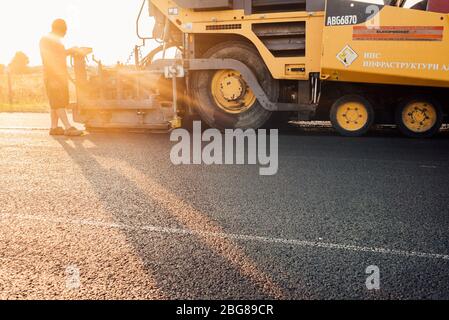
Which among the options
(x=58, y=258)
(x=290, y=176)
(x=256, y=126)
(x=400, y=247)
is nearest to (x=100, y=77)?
(x=256, y=126)

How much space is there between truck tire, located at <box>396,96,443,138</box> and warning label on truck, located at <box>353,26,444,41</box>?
37.6 inches

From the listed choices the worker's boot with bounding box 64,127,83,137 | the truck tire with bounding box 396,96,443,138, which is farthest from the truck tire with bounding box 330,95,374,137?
the worker's boot with bounding box 64,127,83,137

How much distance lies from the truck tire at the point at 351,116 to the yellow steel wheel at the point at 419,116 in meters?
0.54

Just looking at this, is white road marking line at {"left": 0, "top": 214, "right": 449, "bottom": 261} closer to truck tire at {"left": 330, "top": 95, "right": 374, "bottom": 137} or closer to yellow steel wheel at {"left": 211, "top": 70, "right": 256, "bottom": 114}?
truck tire at {"left": 330, "top": 95, "right": 374, "bottom": 137}

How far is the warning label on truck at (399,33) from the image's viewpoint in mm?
5812

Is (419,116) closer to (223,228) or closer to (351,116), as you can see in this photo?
(351,116)

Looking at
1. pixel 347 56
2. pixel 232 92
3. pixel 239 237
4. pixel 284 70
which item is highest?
pixel 347 56

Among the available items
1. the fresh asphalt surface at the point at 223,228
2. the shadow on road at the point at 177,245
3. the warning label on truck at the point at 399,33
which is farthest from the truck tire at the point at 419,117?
the shadow on road at the point at 177,245

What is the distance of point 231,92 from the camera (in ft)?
23.3

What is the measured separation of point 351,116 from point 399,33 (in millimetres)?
A: 1402

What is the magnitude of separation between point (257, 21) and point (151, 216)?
4776 mm

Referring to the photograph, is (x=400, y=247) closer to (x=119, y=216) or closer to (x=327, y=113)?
(x=119, y=216)

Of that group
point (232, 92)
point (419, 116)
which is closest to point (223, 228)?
point (232, 92)

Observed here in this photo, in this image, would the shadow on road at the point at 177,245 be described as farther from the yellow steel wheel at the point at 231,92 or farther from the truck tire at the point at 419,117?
the truck tire at the point at 419,117
